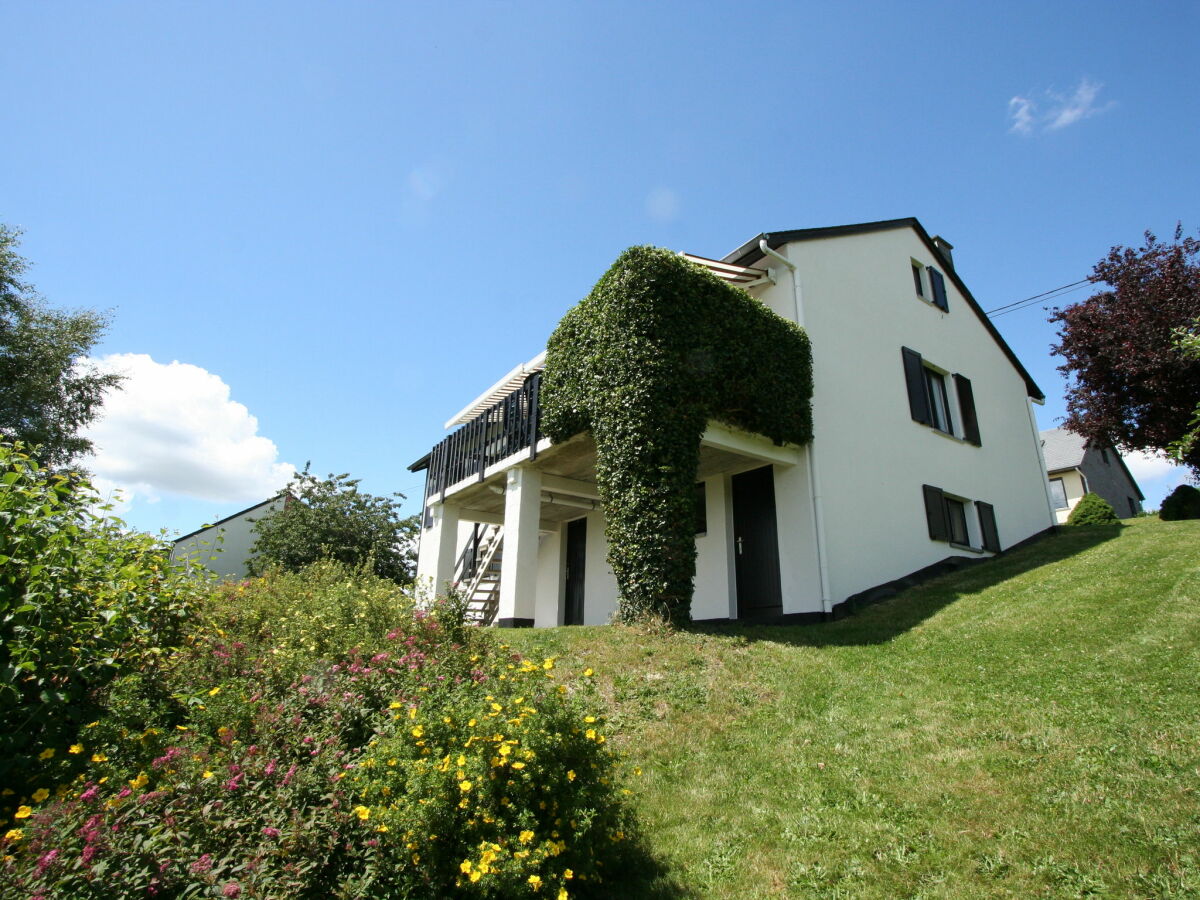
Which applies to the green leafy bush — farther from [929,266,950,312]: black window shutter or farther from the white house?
[929,266,950,312]: black window shutter

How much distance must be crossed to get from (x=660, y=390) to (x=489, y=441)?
5317 millimetres

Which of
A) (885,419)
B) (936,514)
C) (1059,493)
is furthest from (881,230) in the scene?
(1059,493)

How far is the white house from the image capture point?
1113 cm

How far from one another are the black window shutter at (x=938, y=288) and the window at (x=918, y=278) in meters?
0.35

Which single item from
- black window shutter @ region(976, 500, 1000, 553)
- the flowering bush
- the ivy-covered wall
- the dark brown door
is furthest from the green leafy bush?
black window shutter @ region(976, 500, 1000, 553)

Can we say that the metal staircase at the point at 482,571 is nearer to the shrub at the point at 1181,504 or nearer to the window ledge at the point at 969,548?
the window ledge at the point at 969,548

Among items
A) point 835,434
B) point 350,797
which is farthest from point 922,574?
point 350,797

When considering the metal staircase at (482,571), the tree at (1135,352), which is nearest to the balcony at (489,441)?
the metal staircase at (482,571)

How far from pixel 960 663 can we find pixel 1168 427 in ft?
47.4

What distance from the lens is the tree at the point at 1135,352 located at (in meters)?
15.8

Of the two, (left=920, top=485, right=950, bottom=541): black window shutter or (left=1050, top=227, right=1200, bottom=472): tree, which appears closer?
(left=920, top=485, right=950, bottom=541): black window shutter

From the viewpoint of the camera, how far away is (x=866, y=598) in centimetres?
1099

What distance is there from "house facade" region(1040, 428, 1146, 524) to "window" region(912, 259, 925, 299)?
43.6ft

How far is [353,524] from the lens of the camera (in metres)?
20.1
